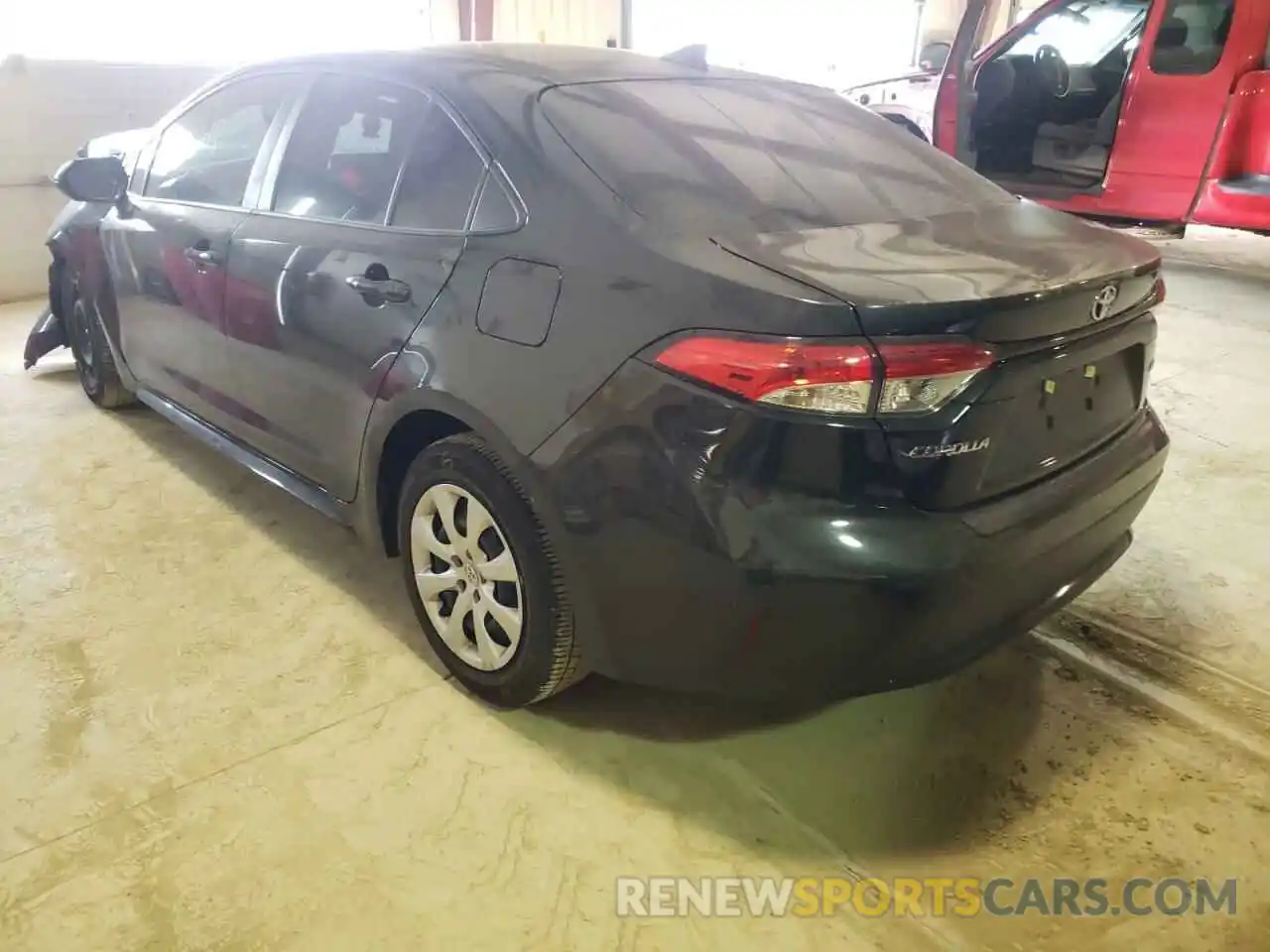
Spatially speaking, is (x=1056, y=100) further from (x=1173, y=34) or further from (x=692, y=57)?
(x=692, y=57)

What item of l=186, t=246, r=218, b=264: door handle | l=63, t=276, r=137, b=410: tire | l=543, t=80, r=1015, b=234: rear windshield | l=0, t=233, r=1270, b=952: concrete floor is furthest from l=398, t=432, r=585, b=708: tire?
l=63, t=276, r=137, b=410: tire

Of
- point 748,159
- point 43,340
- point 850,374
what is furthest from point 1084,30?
point 43,340

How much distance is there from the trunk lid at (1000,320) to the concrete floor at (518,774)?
67cm

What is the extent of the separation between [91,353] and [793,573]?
3337 millimetres

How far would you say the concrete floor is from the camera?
162 cm

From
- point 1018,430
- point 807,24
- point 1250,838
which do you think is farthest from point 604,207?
point 807,24

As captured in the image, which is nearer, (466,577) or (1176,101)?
(466,577)

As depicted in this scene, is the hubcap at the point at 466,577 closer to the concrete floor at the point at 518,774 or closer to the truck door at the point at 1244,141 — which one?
the concrete floor at the point at 518,774

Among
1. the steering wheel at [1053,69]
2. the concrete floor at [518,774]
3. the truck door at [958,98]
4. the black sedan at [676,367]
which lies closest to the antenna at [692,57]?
the black sedan at [676,367]

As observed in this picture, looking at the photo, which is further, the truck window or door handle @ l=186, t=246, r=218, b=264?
the truck window

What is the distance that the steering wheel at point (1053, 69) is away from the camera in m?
5.96

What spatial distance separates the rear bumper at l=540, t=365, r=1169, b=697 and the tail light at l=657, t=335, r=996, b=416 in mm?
85

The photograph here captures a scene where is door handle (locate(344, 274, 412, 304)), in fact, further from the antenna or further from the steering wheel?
the steering wheel

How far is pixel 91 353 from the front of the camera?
12.3 ft
